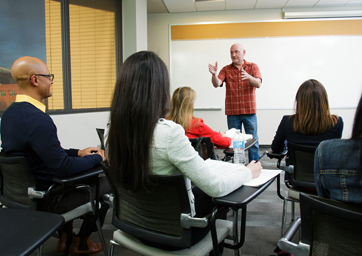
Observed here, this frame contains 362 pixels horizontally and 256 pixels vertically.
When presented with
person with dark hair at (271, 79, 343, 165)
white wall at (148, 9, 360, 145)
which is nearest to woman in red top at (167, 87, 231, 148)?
person with dark hair at (271, 79, 343, 165)

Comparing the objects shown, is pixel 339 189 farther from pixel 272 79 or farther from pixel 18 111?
pixel 272 79

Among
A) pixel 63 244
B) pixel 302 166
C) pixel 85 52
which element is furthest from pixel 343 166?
pixel 85 52

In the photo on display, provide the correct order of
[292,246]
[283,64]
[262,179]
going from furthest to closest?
[283,64] < [262,179] < [292,246]

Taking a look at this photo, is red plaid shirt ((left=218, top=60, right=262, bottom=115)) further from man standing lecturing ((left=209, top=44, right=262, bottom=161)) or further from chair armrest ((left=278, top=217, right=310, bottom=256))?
chair armrest ((left=278, top=217, right=310, bottom=256))

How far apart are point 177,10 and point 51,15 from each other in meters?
3.23

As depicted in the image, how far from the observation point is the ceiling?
5387mm

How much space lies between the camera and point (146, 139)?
96 centimetres

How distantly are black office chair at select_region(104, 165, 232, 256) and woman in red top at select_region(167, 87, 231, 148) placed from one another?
1125 mm

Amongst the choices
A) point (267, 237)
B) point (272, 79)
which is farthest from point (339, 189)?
point (272, 79)

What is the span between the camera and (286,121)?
6.68 feet

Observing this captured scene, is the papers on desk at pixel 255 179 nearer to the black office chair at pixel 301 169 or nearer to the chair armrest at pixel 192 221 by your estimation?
the chair armrest at pixel 192 221

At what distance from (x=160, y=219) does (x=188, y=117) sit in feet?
4.11

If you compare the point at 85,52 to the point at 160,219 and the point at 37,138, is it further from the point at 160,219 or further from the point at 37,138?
the point at 160,219

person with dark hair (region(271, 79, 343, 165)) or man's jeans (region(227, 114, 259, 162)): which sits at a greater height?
person with dark hair (region(271, 79, 343, 165))
